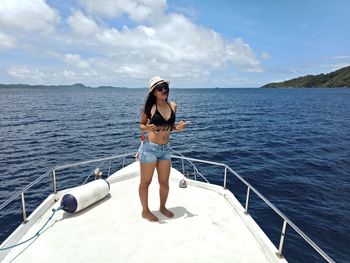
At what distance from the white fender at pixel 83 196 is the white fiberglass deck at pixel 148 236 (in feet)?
0.57

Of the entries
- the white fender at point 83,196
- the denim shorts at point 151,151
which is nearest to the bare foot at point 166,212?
the denim shorts at point 151,151

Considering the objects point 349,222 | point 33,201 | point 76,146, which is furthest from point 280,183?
point 76,146

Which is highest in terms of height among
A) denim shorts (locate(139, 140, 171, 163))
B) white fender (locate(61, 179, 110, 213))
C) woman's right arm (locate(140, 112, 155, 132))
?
woman's right arm (locate(140, 112, 155, 132))

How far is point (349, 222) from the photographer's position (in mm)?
10430

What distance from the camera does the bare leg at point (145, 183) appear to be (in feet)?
15.9

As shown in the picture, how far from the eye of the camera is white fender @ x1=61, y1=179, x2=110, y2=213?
17.6ft

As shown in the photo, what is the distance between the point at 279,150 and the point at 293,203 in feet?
33.6

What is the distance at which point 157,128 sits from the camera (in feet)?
15.0

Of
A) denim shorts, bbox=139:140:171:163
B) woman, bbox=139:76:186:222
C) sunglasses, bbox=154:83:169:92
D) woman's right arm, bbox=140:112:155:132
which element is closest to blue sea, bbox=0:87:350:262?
woman, bbox=139:76:186:222

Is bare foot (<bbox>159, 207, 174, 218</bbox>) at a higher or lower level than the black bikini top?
lower

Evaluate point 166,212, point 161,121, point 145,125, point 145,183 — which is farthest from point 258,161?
point 145,125

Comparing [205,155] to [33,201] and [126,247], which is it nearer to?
[33,201]

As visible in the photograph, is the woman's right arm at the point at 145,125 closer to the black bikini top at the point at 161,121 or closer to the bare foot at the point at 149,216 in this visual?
the black bikini top at the point at 161,121

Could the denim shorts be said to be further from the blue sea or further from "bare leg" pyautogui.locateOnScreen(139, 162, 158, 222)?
the blue sea
